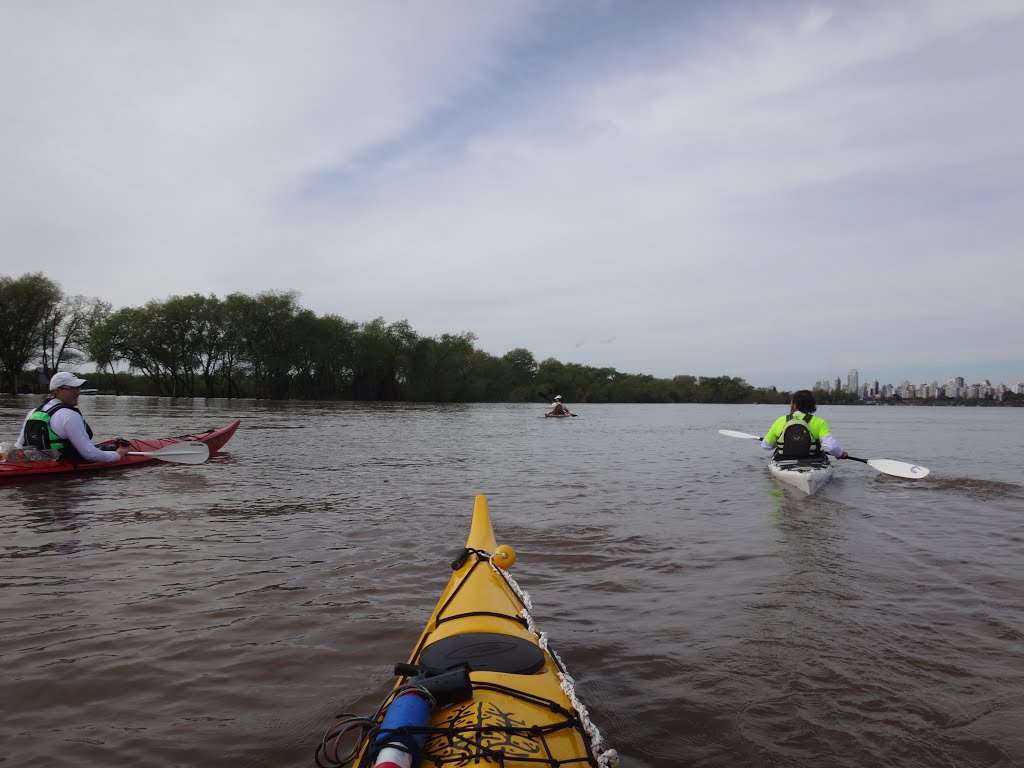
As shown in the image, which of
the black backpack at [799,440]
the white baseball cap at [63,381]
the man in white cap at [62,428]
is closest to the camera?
the white baseball cap at [63,381]

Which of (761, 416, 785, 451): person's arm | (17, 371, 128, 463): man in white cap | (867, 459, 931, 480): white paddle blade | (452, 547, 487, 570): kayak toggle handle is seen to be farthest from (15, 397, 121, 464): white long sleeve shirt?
(867, 459, 931, 480): white paddle blade

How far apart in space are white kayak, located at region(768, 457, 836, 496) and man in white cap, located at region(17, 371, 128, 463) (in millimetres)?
11730

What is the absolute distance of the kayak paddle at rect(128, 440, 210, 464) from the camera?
38.6ft

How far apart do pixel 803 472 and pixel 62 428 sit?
1212 centimetres

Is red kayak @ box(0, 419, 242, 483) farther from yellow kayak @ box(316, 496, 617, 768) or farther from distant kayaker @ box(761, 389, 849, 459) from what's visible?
distant kayaker @ box(761, 389, 849, 459)

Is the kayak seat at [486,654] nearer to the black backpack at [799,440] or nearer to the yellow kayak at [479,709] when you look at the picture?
the yellow kayak at [479,709]

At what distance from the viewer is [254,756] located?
278cm

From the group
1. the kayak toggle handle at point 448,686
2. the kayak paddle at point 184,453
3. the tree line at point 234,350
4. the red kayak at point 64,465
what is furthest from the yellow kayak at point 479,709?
the tree line at point 234,350

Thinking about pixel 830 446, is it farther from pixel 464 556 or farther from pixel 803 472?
pixel 464 556

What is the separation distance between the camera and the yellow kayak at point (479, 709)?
206 cm

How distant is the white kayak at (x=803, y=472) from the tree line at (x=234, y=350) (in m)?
61.2

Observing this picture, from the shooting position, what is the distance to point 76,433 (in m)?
9.84

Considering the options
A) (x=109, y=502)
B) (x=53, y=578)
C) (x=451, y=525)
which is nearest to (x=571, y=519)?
(x=451, y=525)

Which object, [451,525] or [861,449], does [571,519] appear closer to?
[451,525]
